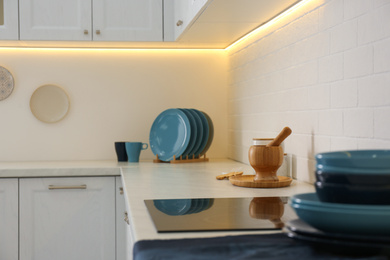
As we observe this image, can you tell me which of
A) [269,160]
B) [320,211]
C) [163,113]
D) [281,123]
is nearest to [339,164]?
[320,211]

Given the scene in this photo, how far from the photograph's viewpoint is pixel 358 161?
840mm

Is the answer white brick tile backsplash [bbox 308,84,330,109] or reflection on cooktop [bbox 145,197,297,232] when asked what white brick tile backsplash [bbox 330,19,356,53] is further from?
reflection on cooktop [bbox 145,197,297,232]

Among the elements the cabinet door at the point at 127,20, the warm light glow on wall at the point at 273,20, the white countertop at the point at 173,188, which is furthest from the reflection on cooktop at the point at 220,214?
the cabinet door at the point at 127,20

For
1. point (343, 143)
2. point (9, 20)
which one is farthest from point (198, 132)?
point (343, 143)

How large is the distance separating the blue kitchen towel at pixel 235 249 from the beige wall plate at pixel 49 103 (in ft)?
7.96

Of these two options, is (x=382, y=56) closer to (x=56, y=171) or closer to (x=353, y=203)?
(x=353, y=203)

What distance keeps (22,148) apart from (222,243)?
8.36ft

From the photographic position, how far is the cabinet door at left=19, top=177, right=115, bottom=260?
8.88 feet

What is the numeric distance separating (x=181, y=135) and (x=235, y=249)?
211cm

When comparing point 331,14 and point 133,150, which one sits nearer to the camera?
point 331,14

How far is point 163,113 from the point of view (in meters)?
3.20

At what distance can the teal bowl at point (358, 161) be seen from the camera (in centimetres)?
84

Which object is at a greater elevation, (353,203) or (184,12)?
(184,12)

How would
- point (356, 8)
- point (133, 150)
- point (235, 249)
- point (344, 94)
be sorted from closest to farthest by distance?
point (235, 249)
point (356, 8)
point (344, 94)
point (133, 150)
